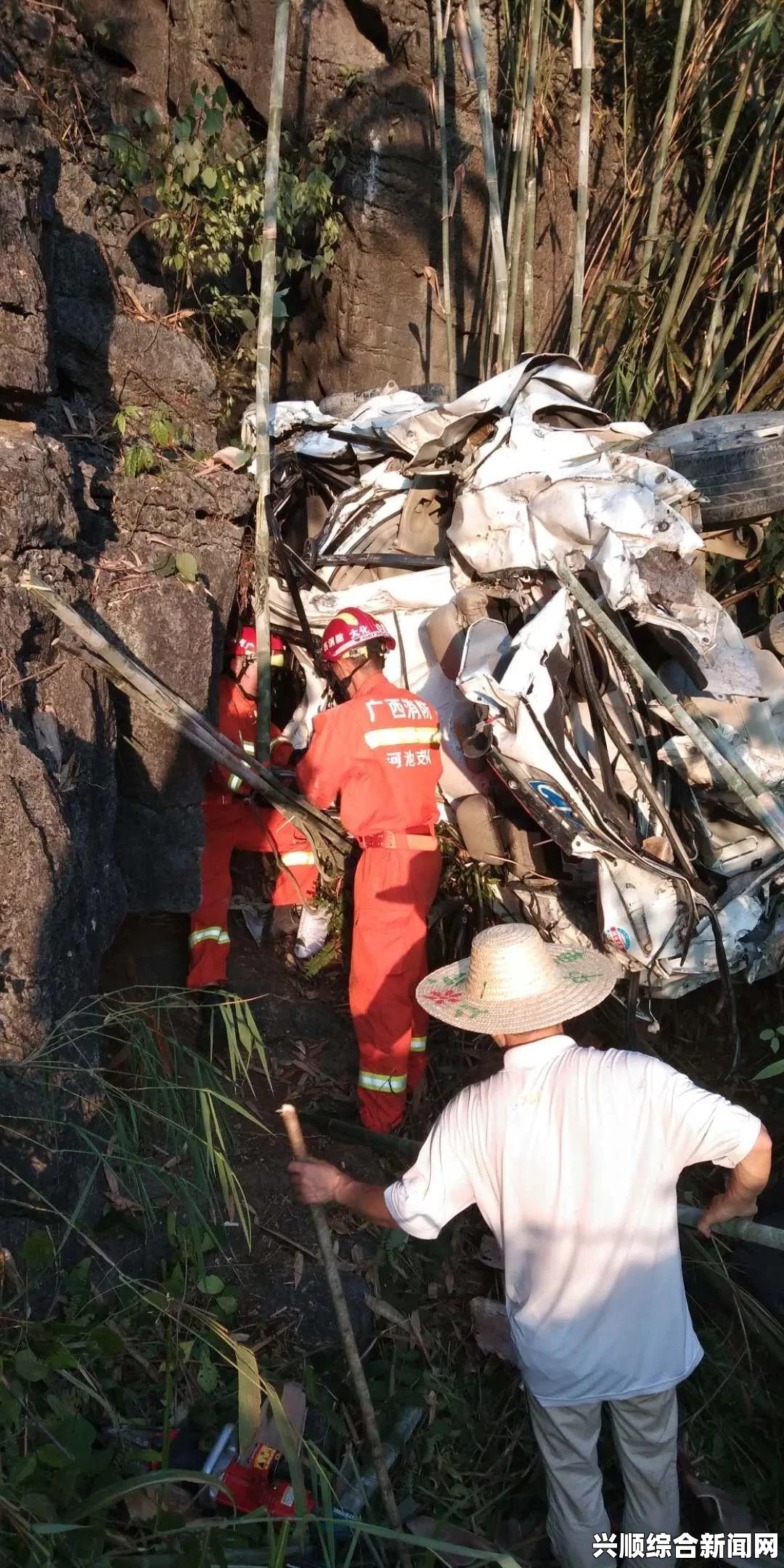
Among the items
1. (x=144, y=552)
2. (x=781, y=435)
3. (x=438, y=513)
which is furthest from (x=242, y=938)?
(x=781, y=435)

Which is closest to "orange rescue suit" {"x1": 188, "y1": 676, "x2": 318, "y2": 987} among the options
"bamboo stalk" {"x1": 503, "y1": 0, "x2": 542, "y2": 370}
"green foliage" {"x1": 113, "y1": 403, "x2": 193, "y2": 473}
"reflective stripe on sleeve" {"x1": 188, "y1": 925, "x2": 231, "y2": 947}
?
"reflective stripe on sleeve" {"x1": 188, "y1": 925, "x2": 231, "y2": 947}

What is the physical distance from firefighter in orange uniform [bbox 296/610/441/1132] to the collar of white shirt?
1.88 metres

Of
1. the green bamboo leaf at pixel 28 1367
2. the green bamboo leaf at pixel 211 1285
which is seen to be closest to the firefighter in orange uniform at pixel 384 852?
the green bamboo leaf at pixel 211 1285

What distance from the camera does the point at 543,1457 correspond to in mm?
2930

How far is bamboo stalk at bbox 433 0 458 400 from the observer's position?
6.50m

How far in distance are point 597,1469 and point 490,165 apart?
220 inches

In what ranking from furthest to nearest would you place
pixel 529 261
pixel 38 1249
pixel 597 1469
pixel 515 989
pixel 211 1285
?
1. pixel 529 261
2. pixel 211 1285
3. pixel 597 1469
4. pixel 515 989
5. pixel 38 1249

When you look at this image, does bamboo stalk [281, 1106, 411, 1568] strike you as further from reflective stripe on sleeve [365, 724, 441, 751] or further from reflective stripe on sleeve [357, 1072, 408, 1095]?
reflective stripe on sleeve [365, 724, 441, 751]

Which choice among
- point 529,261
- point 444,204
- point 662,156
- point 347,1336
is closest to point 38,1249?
point 347,1336

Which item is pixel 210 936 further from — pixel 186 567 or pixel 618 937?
pixel 618 937

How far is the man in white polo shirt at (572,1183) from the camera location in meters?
2.60

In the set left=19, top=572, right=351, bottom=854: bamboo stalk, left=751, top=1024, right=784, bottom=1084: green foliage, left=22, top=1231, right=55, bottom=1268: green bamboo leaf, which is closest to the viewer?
left=22, top=1231, right=55, bottom=1268: green bamboo leaf

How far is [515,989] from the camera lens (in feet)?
8.85

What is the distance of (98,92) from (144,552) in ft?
9.93
